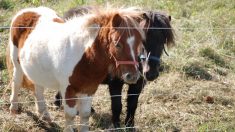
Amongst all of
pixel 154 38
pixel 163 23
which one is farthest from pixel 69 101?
pixel 163 23

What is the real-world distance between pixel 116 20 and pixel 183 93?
2425 mm

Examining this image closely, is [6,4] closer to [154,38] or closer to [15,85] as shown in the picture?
[15,85]

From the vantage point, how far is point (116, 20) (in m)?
3.31

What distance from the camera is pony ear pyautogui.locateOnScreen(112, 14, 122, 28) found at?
3299mm

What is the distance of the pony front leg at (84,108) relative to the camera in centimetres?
376

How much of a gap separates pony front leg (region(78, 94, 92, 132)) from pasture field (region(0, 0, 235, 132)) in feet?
1.99

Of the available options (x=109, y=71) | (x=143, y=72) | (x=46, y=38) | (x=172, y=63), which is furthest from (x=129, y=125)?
(x=172, y=63)

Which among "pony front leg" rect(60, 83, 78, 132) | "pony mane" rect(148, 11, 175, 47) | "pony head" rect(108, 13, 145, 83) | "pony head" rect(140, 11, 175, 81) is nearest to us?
"pony head" rect(108, 13, 145, 83)

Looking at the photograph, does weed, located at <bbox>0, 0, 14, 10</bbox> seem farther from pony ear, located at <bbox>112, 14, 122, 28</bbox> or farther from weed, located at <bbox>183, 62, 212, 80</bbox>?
pony ear, located at <bbox>112, 14, 122, 28</bbox>

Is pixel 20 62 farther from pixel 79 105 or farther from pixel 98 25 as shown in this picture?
pixel 98 25

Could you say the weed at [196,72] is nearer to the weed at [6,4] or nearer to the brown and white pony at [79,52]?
the brown and white pony at [79,52]

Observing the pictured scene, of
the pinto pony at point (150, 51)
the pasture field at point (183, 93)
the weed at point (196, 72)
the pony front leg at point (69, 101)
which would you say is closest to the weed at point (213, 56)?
the pasture field at point (183, 93)

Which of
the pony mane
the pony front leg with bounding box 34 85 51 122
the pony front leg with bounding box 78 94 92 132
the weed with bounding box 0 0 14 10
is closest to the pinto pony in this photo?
the pony mane

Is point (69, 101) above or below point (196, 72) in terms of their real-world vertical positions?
above
